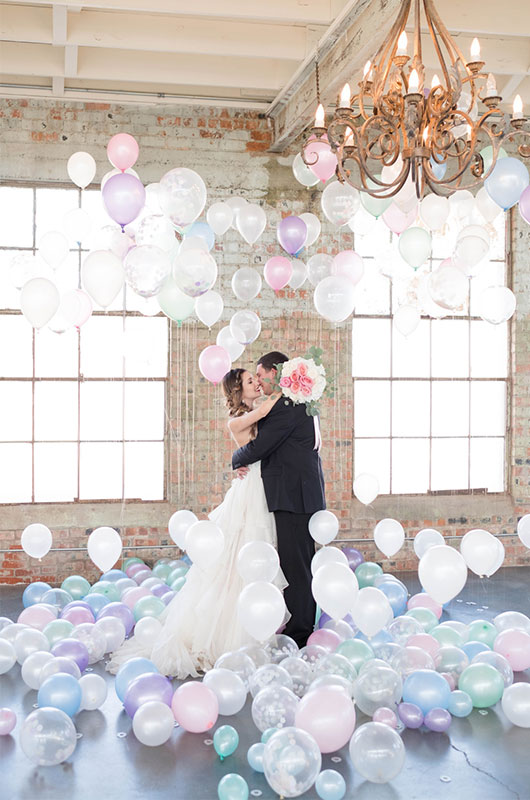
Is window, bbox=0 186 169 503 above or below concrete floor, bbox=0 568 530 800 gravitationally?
above

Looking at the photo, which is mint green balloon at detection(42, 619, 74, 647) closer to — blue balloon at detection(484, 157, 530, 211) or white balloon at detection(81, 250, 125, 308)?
white balloon at detection(81, 250, 125, 308)

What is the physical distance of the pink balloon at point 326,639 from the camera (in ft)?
12.1

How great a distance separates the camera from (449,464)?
626 centimetres

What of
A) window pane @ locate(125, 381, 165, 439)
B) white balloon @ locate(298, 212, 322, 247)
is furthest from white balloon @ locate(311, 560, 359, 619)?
window pane @ locate(125, 381, 165, 439)

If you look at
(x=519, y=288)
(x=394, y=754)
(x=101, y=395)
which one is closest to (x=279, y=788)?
(x=394, y=754)

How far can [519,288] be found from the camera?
6203mm

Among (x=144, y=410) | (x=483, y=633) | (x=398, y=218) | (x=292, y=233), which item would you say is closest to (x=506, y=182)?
(x=398, y=218)

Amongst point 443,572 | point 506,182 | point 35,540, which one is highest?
point 506,182

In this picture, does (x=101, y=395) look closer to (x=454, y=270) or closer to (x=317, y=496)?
(x=317, y=496)

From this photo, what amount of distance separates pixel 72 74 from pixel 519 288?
366 cm

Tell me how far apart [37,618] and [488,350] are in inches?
158

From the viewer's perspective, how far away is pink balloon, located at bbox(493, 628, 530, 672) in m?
3.74

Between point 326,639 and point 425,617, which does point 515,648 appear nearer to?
point 425,617

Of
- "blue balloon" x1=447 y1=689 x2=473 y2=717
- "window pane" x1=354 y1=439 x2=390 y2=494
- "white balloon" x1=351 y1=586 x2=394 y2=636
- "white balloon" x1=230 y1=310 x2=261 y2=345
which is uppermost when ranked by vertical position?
"white balloon" x1=230 y1=310 x2=261 y2=345
